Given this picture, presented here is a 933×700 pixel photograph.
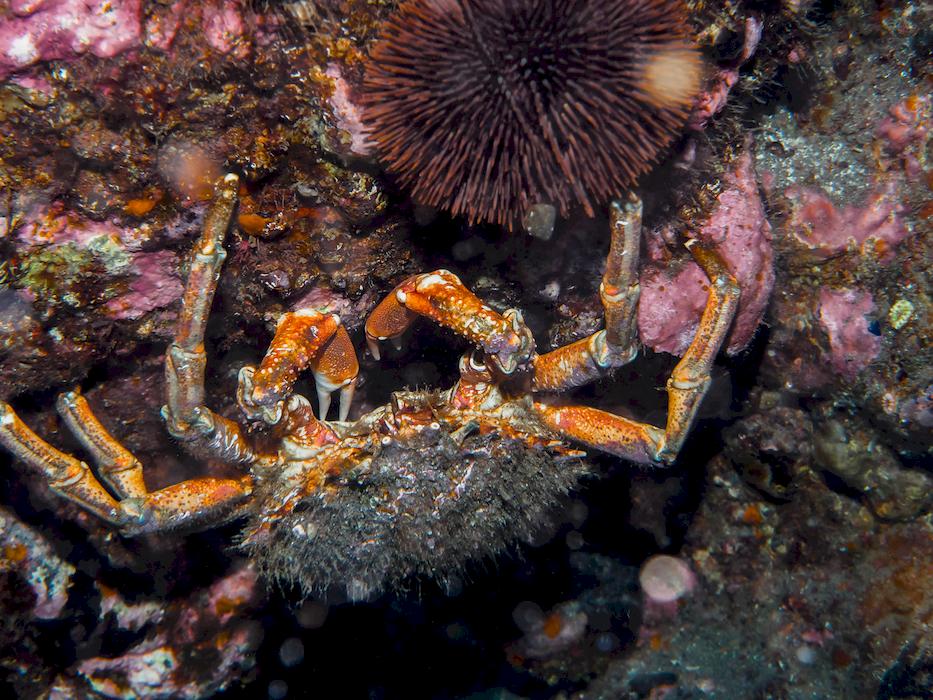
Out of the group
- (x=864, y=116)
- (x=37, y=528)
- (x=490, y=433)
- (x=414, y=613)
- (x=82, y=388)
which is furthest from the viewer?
(x=414, y=613)

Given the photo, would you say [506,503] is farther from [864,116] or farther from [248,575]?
[864,116]

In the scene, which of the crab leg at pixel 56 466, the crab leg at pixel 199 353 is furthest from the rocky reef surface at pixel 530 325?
the crab leg at pixel 56 466

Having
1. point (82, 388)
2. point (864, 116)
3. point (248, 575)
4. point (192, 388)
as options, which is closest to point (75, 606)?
point (248, 575)

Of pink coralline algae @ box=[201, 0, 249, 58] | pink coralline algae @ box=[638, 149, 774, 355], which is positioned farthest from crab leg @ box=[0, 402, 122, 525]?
pink coralline algae @ box=[638, 149, 774, 355]

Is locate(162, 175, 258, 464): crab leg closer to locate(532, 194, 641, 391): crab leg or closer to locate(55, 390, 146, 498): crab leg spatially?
locate(55, 390, 146, 498): crab leg

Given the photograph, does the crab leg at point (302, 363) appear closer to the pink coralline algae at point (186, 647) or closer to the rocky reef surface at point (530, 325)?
the rocky reef surface at point (530, 325)
